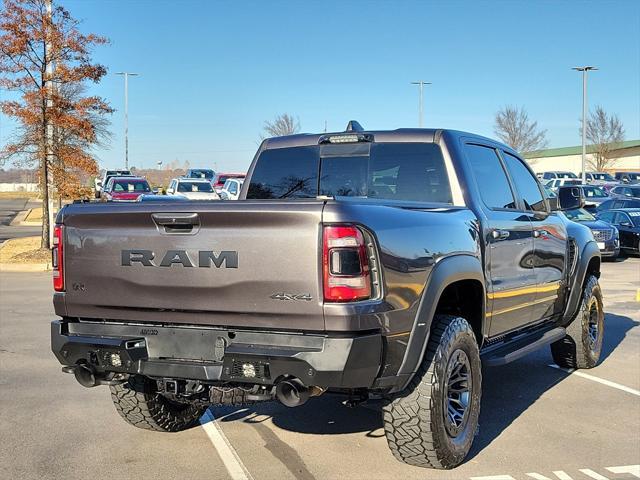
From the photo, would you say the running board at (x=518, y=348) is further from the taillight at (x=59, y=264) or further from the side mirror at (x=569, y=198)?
the taillight at (x=59, y=264)

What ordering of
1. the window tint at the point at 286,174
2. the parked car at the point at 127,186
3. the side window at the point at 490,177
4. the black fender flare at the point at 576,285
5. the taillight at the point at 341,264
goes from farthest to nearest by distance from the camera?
the parked car at the point at 127,186 < the black fender flare at the point at 576,285 < the window tint at the point at 286,174 < the side window at the point at 490,177 < the taillight at the point at 341,264

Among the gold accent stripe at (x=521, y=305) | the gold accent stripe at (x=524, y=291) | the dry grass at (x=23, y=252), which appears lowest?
the dry grass at (x=23, y=252)

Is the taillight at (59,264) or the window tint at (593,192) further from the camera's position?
the window tint at (593,192)

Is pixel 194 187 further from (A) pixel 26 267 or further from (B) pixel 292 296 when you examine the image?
(B) pixel 292 296

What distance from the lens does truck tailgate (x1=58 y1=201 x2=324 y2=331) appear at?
343 cm

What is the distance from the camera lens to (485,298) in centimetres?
462

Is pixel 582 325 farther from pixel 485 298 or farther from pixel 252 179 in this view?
pixel 252 179

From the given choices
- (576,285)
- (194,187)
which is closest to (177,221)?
(576,285)

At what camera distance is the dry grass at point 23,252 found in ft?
55.8

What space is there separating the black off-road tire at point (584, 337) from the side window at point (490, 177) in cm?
167

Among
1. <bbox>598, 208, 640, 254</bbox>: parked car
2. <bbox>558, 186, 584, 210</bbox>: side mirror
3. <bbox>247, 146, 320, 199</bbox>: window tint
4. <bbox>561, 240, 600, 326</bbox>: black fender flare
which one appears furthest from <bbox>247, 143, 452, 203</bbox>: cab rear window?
<bbox>598, 208, 640, 254</bbox>: parked car

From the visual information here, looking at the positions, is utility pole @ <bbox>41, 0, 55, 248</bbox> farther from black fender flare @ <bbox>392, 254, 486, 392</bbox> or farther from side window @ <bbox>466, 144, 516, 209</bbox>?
black fender flare @ <bbox>392, 254, 486, 392</bbox>

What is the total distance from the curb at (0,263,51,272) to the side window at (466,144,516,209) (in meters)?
13.2

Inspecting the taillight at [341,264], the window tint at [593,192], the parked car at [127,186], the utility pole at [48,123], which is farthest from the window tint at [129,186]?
the taillight at [341,264]
